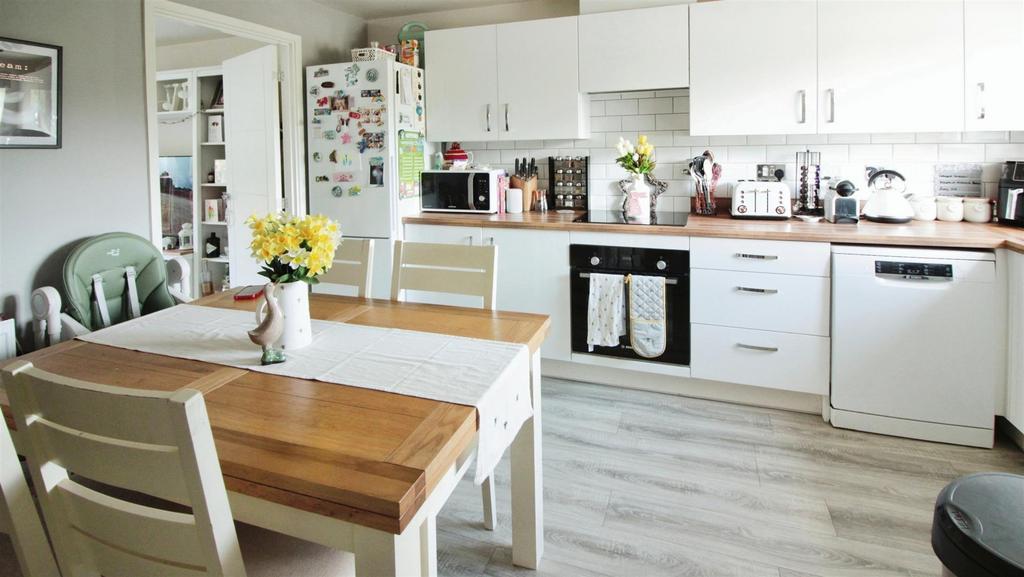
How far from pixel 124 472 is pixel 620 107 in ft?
11.3

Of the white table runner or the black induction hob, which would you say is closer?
the white table runner

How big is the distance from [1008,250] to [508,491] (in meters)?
2.23

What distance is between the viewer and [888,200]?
123 inches

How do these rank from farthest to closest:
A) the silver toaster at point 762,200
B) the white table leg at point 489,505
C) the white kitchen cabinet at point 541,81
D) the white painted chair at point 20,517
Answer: the white kitchen cabinet at point 541,81, the silver toaster at point 762,200, the white table leg at point 489,505, the white painted chair at point 20,517

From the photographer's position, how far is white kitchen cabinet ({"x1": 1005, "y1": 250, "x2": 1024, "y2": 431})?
8.26 ft

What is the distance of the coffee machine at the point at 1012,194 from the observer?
288 cm

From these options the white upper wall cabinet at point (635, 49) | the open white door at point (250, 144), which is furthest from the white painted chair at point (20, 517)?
the white upper wall cabinet at point (635, 49)

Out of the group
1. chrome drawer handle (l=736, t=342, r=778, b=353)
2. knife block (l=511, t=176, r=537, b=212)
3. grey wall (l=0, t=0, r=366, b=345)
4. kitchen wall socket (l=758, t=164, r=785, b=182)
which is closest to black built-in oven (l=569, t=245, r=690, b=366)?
chrome drawer handle (l=736, t=342, r=778, b=353)

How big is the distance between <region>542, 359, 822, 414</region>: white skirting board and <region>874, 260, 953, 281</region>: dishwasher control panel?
71cm

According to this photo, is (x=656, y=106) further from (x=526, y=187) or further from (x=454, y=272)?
Answer: (x=454, y=272)

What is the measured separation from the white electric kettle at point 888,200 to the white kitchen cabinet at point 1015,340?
60 cm

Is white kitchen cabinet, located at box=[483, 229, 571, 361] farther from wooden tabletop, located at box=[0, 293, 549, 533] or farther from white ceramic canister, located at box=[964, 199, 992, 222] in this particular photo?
white ceramic canister, located at box=[964, 199, 992, 222]

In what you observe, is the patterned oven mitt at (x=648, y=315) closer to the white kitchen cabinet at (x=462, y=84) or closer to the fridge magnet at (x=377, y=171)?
the white kitchen cabinet at (x=462, y=84)

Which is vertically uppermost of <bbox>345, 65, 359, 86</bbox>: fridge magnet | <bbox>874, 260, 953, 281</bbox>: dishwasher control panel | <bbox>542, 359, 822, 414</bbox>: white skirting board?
<bbox>345, 65, 359, 86</bbox>: fridge magnet
